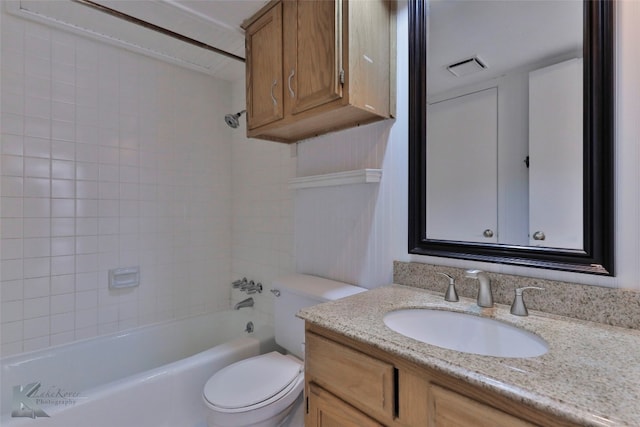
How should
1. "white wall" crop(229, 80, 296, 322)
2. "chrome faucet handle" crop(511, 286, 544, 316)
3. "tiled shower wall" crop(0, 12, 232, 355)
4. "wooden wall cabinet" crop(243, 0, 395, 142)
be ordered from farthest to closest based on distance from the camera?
"white wall" crop(229, 80, 296, 322)
"tiled shower wall" crop(0, 12, 232, 355)
"wooden wall cabinet" crop(243, 0, 395, 142)
"chrome faucet handle" crop(511, 286, 544, 316)

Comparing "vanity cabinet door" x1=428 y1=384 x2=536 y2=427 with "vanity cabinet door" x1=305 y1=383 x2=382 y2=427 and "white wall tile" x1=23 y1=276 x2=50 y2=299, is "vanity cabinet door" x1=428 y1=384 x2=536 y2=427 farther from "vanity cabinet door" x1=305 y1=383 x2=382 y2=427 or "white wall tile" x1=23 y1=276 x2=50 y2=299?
"white wall tile" x1=23 y1=276 x2=50 y2=299

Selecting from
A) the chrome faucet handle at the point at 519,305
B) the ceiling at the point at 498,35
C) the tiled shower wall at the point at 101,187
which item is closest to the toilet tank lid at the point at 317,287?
the chrome faucet handle at the point at 519,305

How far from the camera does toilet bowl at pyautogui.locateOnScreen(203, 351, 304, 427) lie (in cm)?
118

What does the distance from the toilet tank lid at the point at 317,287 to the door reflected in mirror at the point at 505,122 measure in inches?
19.1

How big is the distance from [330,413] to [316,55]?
4.36ft

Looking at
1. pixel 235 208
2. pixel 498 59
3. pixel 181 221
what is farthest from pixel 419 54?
pixel 181 221

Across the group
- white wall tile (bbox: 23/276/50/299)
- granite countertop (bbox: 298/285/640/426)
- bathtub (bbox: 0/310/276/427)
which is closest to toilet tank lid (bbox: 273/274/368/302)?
granite countertop (bbox: 298/285/640/426)

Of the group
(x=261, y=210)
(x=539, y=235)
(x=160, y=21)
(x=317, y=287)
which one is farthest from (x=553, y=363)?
(x=160, y=21)

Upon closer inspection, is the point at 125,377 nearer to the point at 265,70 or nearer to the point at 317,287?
the point at 317,287

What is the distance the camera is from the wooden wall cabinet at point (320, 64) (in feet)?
3.83

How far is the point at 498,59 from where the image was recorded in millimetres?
1084

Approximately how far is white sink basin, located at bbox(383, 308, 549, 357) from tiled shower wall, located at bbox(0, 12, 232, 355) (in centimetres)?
Result: 188

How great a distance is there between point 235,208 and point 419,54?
183cm

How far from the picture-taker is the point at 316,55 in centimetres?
124
